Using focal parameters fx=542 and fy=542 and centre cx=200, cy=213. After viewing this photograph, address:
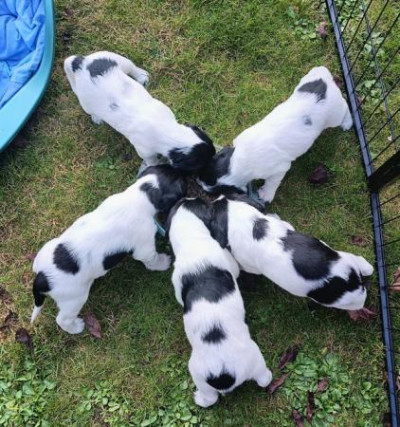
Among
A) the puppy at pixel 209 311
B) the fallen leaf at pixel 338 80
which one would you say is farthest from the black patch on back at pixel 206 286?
the fallen leaf at pixel 338 80

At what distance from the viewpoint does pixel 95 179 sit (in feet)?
14.1

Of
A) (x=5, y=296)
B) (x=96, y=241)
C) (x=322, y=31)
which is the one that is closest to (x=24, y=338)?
(x=5, y=296)

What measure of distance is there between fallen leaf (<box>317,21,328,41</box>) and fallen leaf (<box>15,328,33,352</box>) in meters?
3.35

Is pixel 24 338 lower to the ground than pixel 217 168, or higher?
lower

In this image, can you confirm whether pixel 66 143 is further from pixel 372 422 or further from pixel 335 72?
pixel 372 422

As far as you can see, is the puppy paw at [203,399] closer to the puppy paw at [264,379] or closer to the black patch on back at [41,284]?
the puppy paw at [264,379]

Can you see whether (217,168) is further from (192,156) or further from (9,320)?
(9,320)

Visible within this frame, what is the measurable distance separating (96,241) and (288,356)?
1.53m

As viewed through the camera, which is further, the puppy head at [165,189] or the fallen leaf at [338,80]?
the fallen leaf at [338,80]

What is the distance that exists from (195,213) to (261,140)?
2.39ft

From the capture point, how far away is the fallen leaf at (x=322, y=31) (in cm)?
458

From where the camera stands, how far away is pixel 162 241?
4.04m

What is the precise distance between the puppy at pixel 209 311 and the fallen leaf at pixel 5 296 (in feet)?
4.54

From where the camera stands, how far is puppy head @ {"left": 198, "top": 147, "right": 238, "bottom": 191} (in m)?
3.76
